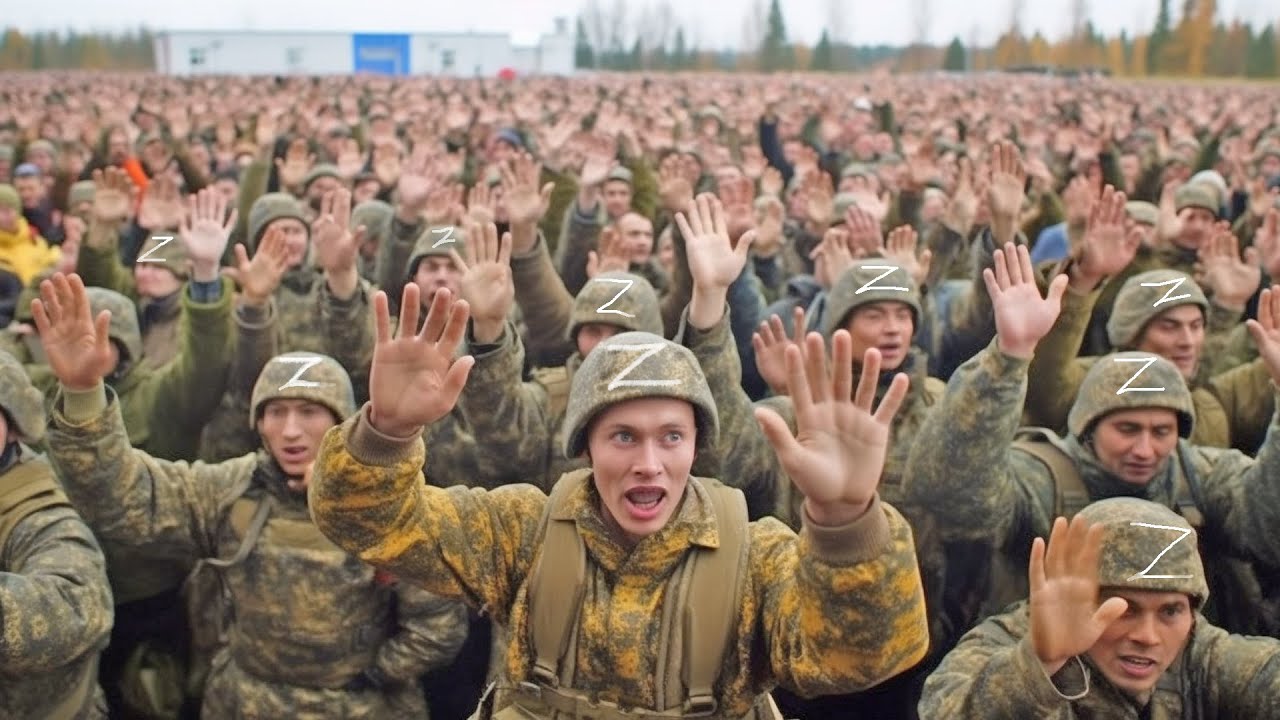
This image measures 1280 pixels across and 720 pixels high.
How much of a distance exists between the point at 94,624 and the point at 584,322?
2311mm

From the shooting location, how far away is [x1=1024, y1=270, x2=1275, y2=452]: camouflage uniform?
551cm

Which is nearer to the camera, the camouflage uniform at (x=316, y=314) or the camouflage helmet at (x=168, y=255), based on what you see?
the camouflage uniform at (x=316, y=314)

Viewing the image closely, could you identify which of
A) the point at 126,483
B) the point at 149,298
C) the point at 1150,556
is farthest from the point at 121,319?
the point at 1150,556

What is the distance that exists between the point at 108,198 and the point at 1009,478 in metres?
5.48

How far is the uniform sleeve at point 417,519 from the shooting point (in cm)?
286

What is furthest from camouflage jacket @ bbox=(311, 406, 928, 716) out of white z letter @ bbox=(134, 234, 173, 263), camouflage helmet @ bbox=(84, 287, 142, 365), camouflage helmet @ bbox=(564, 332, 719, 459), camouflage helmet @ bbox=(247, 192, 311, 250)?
camouflage helmet @ bbox=(247, 192, 311, 250)

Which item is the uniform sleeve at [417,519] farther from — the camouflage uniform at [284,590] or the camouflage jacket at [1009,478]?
the camouflage jacket at [1009,478]

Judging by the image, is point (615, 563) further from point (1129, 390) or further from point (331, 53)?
point (331, 53)

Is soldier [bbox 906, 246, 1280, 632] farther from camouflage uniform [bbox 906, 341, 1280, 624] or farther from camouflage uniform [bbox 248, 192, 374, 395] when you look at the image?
camouflage uniform [bbox 248, 192, 374, 395]

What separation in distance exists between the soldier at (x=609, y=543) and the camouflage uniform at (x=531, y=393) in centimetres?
140

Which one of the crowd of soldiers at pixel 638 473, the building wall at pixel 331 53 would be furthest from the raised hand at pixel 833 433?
the building wall at pixel 331 53

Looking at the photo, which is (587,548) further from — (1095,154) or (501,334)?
(1095,154)

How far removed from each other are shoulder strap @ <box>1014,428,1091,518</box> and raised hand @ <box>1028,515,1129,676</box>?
135 centimetres

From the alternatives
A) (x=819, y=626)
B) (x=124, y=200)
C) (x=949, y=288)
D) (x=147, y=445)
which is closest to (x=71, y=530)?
(x=147, y=445)
